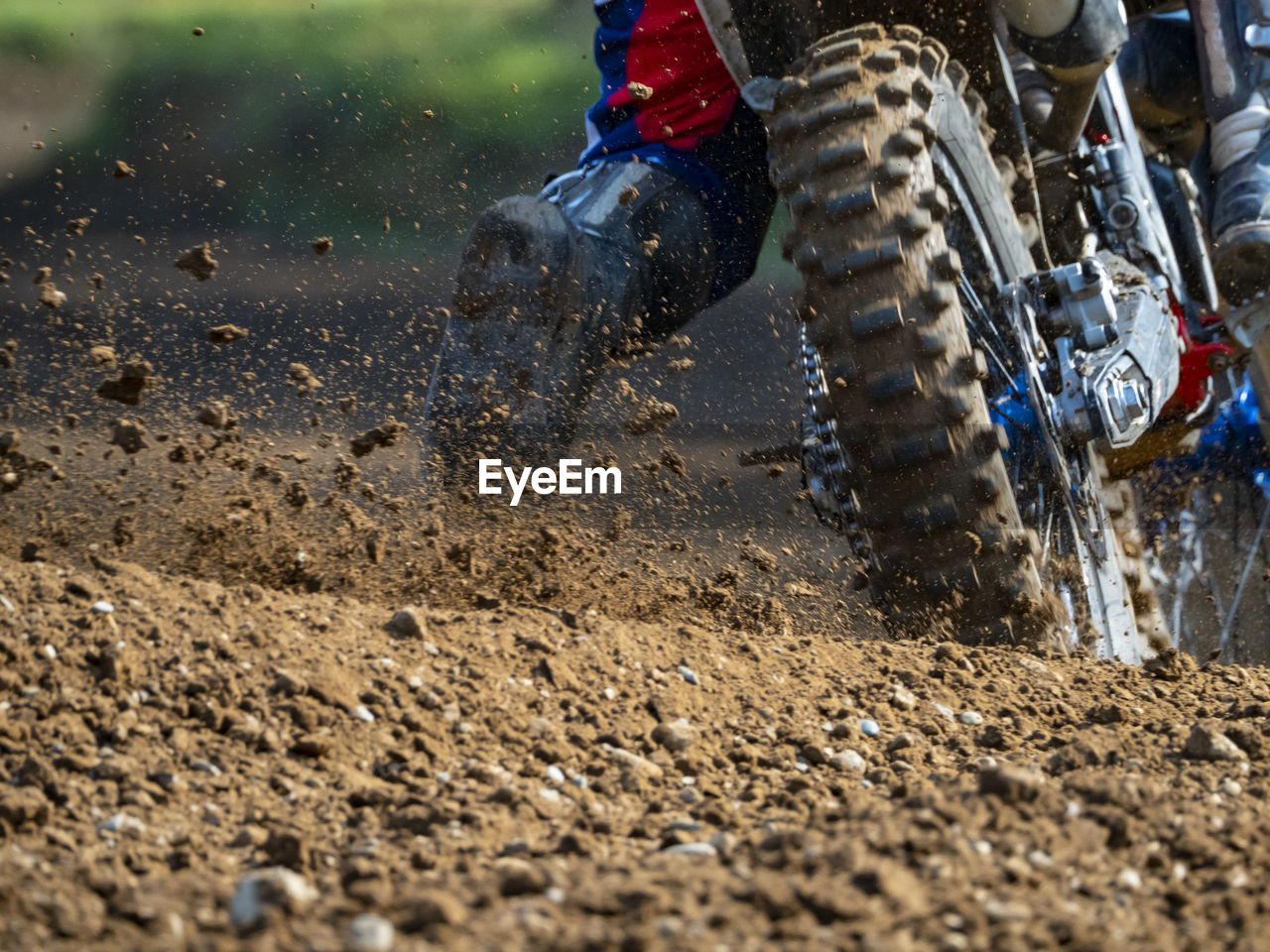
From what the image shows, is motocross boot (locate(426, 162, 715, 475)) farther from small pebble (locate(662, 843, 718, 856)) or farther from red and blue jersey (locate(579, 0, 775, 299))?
small pebble (locate(662, 843, 718, 856))

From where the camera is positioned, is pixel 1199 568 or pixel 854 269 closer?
pixel 854 269

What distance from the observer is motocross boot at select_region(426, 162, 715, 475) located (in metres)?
2.73

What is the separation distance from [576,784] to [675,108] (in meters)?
2.39

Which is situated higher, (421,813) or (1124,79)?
(1124,79)

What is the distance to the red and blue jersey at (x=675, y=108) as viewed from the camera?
3.19 m

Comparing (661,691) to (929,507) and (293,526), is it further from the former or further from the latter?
(293,526)

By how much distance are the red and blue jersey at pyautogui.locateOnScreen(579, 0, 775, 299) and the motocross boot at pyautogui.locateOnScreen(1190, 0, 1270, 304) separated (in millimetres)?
1279

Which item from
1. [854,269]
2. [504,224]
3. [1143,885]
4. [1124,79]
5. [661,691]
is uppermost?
[1124,79]

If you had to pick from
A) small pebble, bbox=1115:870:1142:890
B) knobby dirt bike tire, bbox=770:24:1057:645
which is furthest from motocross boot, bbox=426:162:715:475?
small pebble, bbox=1115:870:1142:890

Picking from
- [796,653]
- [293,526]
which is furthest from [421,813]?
[293,526]

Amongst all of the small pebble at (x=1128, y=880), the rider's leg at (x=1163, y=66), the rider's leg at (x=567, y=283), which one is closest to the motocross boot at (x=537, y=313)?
the rider's leg at (x=567, y=283)

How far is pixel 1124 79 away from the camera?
373 cm

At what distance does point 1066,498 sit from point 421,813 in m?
1.64

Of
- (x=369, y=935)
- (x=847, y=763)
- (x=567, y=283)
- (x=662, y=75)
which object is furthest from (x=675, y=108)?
(x=369, y=935)
